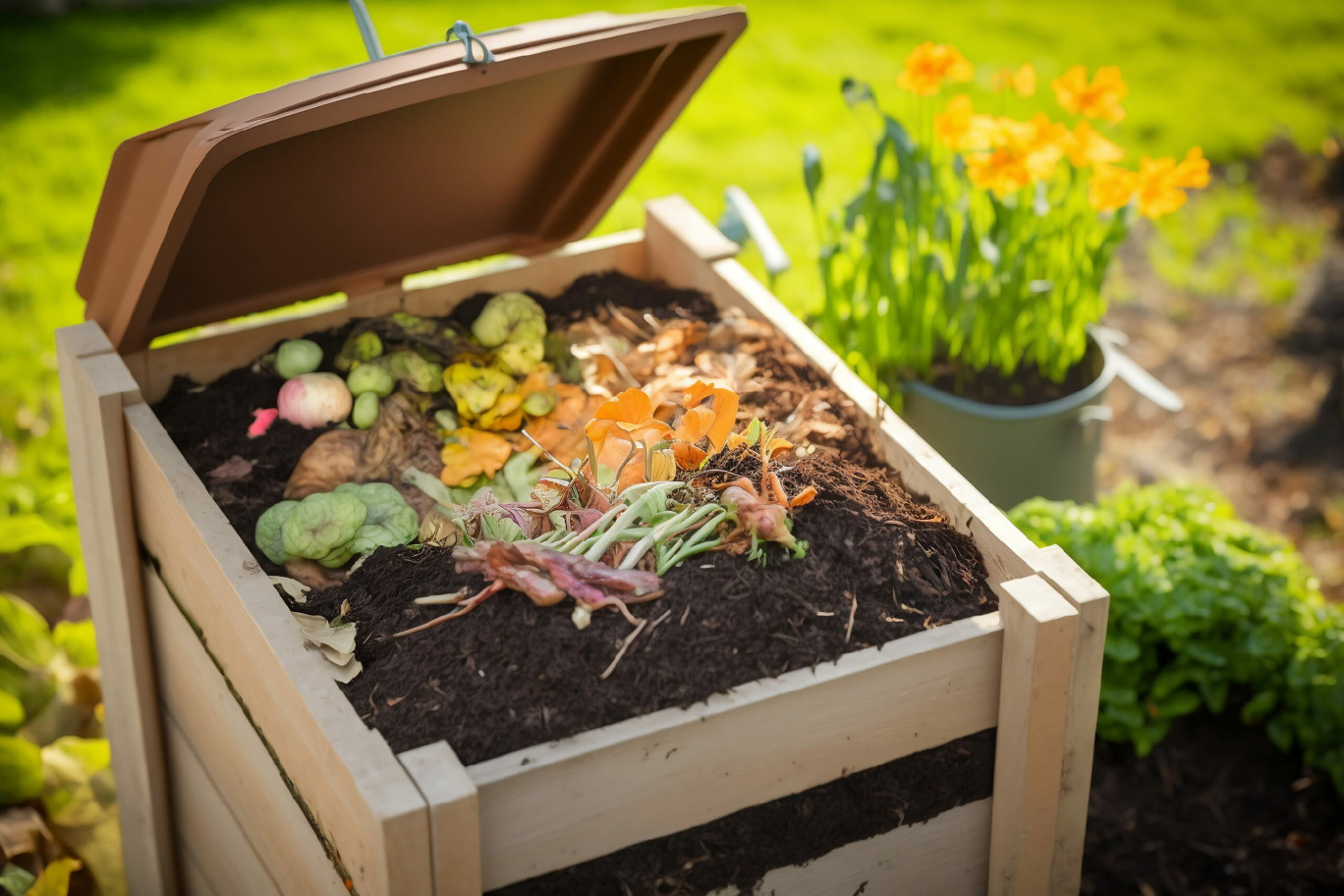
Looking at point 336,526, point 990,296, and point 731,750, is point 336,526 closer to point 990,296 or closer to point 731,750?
point 731,750

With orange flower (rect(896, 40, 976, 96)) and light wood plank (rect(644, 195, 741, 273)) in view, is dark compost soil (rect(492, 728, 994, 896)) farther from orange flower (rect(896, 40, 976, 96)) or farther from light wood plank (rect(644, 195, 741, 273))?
orange flower (rect(896, 40, 976, 96))

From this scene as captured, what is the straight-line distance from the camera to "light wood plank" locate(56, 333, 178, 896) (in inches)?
65.7

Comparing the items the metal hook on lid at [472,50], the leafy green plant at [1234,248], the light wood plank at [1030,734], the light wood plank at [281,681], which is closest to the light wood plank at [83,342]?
the light wood plank at [281,681]

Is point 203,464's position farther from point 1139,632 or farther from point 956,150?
point 1139,632

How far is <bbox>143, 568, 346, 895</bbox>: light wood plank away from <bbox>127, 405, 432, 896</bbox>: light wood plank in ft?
0.13

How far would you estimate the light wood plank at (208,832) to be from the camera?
1553 mm

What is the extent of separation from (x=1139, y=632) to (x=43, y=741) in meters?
1.88

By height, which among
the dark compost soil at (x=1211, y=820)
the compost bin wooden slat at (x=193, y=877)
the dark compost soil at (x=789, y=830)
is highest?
the dark compost soil at (x=789, y=830)

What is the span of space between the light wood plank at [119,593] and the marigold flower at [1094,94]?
1.63m

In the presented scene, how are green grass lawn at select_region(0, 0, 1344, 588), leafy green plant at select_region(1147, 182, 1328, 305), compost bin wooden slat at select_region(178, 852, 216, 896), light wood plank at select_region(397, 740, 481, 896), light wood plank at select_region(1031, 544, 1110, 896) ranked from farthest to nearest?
1. green grass lawn at select_region(0, 0, 1344, 588)
2. leafy green plant at select_region(1147, 182, 1328, 305)
3. compost bin wooden slat at select_region(178, 852, 216, 896)
4. light wood plank at select_region(1031, 544, 1110, 896)
5. light wood plank at select_region(397, 740, 481, 896)

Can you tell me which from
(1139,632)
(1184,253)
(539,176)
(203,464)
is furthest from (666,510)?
(1184,253)

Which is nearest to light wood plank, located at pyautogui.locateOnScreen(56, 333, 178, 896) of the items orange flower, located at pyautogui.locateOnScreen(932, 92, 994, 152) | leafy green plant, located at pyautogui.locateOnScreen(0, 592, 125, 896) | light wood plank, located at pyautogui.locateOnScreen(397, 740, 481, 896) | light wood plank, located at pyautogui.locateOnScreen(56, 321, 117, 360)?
light wood plank, located at pyautogui.locateOnScreen(56, 321, 117, 360)

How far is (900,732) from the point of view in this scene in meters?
1.29

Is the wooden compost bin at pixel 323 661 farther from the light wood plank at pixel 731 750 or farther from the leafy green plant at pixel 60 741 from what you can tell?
the leafy green plant at pixel 60 741
